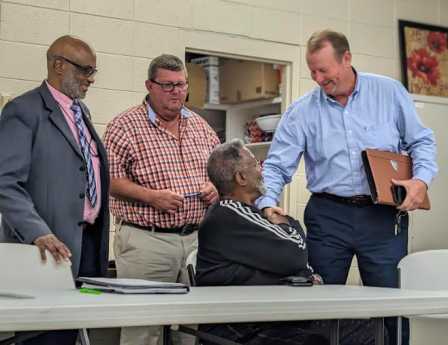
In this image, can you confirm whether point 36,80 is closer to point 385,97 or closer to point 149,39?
point 149,39

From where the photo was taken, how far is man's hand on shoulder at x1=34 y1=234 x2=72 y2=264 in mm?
2334

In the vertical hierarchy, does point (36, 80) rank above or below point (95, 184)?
above

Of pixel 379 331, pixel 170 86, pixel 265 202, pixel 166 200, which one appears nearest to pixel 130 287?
pixel 379 331

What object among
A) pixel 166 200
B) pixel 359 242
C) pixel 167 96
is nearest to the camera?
pixel 359 242

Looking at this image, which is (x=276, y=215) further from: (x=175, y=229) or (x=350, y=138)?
(x=175, y=229)

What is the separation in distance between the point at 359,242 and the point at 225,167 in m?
0.65

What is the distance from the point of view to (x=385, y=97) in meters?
3.00

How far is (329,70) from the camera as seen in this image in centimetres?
295

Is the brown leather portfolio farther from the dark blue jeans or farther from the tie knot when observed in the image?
the tie knot

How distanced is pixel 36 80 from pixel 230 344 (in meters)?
2.32

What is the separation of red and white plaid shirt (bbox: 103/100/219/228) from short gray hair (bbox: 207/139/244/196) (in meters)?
0.65

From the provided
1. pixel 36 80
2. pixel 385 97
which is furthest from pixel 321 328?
pixel 36 80

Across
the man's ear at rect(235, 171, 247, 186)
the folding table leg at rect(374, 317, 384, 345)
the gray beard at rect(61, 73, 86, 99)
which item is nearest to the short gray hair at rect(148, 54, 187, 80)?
the gray beard at rect(61, 73, 86, 99)

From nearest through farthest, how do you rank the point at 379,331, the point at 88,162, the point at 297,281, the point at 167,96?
the point at 379,331, the point at 297,281, the point at 88,162, the point at 167,96
